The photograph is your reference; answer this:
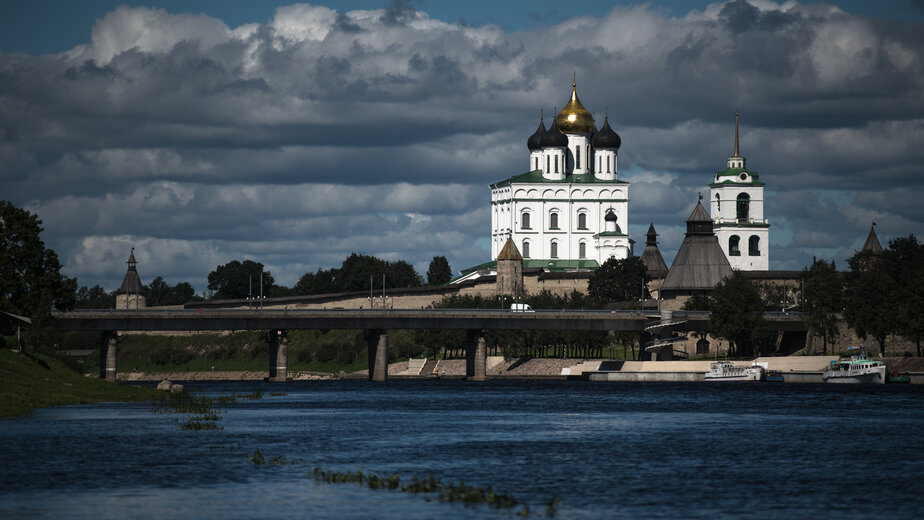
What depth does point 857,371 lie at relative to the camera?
419 ft

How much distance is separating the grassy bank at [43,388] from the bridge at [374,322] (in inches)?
1756

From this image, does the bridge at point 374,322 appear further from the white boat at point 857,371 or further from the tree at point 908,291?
the white boat at point 857,371

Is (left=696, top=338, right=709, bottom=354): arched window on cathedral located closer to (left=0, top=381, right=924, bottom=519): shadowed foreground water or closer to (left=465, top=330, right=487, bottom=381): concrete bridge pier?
(left=465, top=330, right=487, bottom=381): concrete bridge pier

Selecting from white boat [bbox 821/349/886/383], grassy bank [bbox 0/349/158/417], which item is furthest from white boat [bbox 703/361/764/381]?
grassy bank [bbox 0/349/158/417]

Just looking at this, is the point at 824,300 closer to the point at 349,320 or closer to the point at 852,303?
the point at 852,303

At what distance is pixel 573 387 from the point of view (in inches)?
5276

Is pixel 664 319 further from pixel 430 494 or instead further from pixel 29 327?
pixel 430 494

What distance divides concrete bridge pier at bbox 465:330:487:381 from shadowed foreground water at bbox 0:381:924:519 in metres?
58.6

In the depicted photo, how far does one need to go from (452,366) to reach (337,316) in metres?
36.5

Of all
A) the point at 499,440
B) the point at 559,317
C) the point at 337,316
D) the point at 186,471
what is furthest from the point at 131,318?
the point at 186,471

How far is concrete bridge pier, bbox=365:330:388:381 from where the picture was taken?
154 meters

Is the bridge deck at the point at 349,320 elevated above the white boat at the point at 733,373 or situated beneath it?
elevated above

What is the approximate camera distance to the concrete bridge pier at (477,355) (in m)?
158

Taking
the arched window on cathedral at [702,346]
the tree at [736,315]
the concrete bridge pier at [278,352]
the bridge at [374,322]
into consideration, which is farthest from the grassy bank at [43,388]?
the arched window on cathedral at [702,346]
